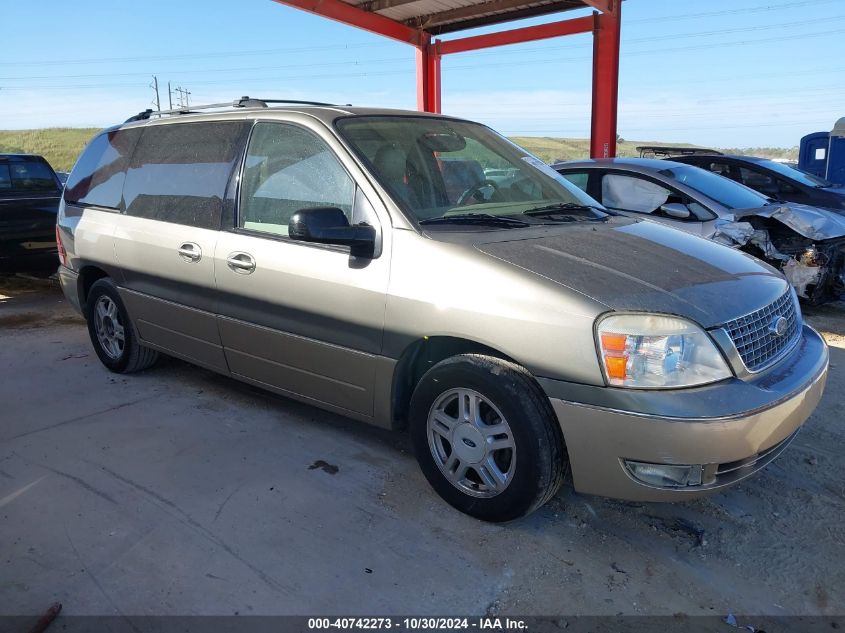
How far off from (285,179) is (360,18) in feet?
30.8

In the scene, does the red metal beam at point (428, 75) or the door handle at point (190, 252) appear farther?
the red metal beam at point (428, 75)

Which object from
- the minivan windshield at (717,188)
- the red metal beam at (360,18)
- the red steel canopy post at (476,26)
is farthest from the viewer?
the red steel canopy post at (476,26)

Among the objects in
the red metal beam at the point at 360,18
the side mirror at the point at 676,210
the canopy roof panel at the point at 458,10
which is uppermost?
the canopy roof panel at the point at 458,10

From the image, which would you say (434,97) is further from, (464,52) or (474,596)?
(474,596)

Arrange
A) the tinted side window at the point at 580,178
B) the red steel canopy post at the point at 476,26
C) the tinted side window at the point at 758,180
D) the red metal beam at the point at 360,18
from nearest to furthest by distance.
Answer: the tinted side window at the point at 580,178, the tinted side window at the point at 758,180, the red metal beam at the point at 360,18, the red steel canopy post at the point at 476,26

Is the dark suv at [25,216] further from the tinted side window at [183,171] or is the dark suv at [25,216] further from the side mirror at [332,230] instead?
the side mirror at [332,230]

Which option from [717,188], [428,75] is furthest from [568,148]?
[717,188]

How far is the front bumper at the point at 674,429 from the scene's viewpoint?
2.47 m

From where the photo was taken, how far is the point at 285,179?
361 cm

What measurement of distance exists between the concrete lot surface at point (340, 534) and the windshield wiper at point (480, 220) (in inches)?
50.1

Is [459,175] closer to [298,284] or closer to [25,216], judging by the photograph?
[298,284]

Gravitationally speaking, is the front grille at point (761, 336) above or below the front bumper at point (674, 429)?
above

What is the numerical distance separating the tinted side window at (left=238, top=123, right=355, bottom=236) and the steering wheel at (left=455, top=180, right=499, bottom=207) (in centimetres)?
57

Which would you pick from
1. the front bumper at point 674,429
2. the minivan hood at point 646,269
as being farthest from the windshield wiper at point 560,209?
the front bumper at point 674,429
